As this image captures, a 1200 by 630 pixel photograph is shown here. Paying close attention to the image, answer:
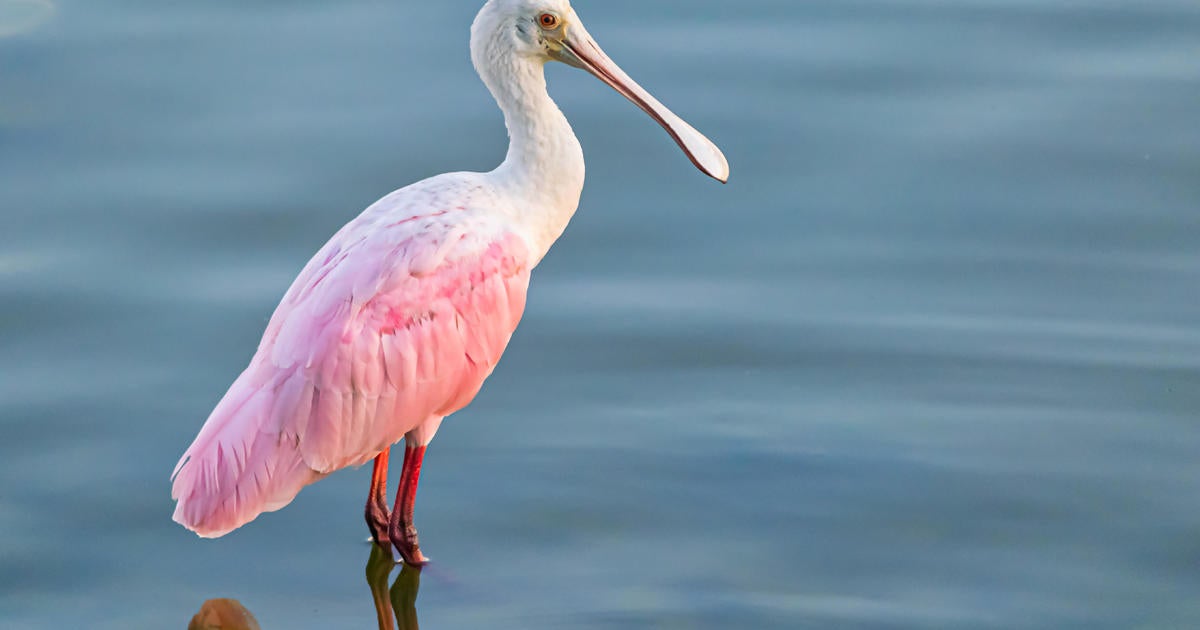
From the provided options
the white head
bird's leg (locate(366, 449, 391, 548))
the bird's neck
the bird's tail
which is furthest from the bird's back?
the white head

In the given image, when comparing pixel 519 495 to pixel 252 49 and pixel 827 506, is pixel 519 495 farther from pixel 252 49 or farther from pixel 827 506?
pixel 252 49

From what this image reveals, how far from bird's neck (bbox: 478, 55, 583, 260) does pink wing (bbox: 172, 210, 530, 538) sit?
7.0 inches

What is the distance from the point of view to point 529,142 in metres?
7.18

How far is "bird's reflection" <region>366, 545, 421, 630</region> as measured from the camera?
7.14 metres

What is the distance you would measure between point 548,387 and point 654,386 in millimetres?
446

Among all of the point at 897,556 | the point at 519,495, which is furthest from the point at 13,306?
the point at 897,556

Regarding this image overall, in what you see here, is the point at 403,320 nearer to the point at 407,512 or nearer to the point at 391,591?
the point at 407,512

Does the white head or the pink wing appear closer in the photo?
the pink wing

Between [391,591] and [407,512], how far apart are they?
0.32m

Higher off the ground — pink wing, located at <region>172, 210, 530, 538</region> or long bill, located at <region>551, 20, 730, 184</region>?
long bill, located at <region>551, 20, 730, 184</region>

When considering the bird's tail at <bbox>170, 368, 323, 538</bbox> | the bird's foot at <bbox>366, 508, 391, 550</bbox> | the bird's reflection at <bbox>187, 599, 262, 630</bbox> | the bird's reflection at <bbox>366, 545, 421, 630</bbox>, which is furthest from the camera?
the bird's foot at <bbox>366, 508, 391, 550</bbox>

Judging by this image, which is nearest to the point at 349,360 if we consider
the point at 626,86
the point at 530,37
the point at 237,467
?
the point at 237,467

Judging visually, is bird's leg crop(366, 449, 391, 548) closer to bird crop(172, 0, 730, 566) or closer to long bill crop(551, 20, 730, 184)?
bird crop(172, 0, 730, 566)

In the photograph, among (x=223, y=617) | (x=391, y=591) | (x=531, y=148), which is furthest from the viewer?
(x=391, y=591)
